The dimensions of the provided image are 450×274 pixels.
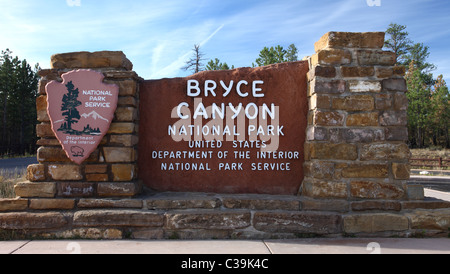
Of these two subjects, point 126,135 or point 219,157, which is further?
point 219,157

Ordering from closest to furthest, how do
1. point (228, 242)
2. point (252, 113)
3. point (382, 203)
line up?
point (228, 242), point (382, 203), point (252, 113)

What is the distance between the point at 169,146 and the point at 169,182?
497 mm

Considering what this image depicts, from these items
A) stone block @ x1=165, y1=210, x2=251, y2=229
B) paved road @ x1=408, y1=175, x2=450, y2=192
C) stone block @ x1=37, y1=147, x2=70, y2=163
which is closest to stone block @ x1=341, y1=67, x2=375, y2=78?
stone block @ x1=165, y1=210, x2=251, y2=229

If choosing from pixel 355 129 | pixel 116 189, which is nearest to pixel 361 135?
pixel 355 129

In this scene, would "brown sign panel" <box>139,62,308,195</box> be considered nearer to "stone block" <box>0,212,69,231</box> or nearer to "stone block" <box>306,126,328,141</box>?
"stone block" <box>306,126,328,141</box>

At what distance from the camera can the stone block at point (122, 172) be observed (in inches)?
170

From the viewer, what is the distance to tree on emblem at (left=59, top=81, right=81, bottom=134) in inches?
170

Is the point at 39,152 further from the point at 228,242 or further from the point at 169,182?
the point at 228,242

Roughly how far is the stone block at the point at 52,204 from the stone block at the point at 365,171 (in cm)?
347

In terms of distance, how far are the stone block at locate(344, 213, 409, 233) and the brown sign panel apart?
32.2 inches

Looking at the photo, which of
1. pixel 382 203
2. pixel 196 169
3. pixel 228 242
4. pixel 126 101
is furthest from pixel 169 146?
pixel 382 203

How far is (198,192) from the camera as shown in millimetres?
4621

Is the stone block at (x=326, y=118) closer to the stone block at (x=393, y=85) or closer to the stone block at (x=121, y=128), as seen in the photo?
the stone block at (x=393, y=85)

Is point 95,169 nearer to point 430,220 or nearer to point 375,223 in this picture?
point 375,223
